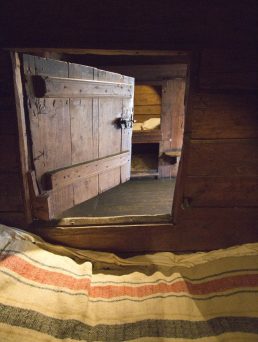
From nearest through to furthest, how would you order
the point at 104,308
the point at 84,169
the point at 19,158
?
the point at 104,308 < the point at 19,158 < the point at 84,169

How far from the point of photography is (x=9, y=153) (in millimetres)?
1435

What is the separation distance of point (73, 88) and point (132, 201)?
2.10 meters

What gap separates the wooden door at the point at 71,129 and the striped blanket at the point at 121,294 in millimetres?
383

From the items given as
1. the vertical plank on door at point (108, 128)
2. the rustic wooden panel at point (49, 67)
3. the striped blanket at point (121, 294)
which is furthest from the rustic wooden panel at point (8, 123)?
the vertical plank on door at point (108, 128)

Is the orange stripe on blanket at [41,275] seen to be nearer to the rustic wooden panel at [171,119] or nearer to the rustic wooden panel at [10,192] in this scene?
the rustic wooden panel at [10,192]

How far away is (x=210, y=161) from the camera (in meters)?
1.52

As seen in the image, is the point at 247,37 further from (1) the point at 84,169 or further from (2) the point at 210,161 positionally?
(1) the point at 84,169

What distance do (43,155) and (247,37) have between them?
1366 mm

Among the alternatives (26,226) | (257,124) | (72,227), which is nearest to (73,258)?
(72,227)

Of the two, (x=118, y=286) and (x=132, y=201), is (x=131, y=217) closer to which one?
(x=118, y=286)

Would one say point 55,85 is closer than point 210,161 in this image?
No

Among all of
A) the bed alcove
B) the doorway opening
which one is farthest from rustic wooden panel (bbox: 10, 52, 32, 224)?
the doorway opening

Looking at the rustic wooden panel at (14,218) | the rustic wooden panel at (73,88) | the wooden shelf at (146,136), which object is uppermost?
the rustic wooden panel at (73,88)

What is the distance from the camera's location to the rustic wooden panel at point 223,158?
4.87ft
